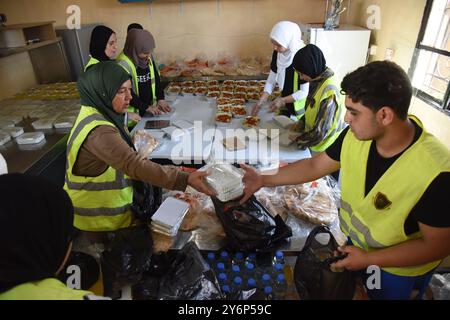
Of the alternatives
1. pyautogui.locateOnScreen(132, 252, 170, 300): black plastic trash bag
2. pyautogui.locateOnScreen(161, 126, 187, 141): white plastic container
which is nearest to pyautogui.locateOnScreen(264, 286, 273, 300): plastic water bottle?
pyautogui.locateOnScreen(132, 252, 170, 300): black plastic trash bag

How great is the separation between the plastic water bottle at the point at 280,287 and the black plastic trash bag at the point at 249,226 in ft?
0.57

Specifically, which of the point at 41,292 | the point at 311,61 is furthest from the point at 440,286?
the point at 311,61

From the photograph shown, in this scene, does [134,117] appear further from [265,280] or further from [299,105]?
[265,280]

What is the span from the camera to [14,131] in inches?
100

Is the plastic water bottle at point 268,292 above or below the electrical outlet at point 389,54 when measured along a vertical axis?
below

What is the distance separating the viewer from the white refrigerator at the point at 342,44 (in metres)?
3.60

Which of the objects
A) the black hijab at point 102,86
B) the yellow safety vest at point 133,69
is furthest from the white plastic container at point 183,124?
the black hijab at point 102,86

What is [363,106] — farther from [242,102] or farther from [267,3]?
[267,3]

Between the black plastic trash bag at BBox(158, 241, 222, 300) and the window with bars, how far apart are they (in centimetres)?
249

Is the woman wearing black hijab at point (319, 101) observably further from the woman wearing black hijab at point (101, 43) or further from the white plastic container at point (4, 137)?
the white plastic container at point (4, 137)

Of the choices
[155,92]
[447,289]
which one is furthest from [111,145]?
[155,92]

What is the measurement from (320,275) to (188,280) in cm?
51

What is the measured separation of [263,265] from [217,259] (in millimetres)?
203
